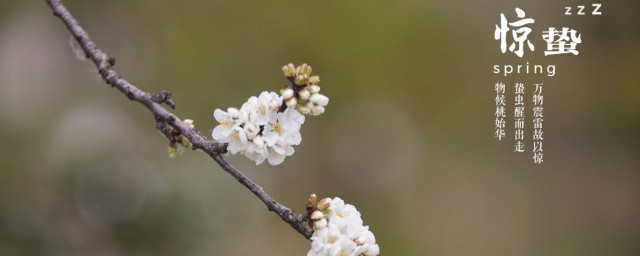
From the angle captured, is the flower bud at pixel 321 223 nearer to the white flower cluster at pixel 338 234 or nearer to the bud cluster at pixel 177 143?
the white flower cluster at pixel 338 234

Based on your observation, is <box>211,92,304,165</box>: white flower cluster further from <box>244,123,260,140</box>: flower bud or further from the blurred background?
the blurred background

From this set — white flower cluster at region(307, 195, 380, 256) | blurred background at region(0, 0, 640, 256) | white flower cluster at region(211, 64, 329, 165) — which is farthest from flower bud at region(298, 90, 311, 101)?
blurred background at region(0, 0, 640, 256)

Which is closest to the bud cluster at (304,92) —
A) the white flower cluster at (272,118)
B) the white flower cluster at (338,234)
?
the white flower cluster at (272,118)

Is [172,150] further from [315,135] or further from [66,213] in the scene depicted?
[315,135]

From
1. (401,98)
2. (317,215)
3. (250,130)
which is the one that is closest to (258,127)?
(250,130)

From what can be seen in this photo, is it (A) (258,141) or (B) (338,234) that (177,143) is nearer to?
(A) (258,141)

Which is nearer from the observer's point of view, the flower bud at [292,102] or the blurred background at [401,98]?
the flower bud at [292,102]
